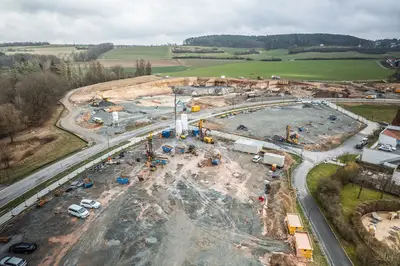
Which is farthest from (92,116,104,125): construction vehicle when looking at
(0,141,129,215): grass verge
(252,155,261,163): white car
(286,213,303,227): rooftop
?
(286,213,303,227): rooftop

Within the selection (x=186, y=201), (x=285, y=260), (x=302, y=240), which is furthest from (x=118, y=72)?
(x=285, y=260)

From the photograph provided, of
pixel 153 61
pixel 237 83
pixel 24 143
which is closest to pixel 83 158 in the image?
pixel 24 143

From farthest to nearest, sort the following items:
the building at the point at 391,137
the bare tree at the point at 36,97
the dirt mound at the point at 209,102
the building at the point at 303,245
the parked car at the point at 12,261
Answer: the dirt mound at the point at 209,102, the bare tree at the point at 36,97, the building at the point at 391,137, the building at the point at 303,245, the parked car at the point at 12,261

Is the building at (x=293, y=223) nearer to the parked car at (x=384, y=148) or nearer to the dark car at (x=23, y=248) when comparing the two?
the dark car at (x=23, y=248)

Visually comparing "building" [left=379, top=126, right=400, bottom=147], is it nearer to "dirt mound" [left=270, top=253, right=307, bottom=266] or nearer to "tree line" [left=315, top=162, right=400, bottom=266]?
"tree line" [left=315, top=162, right=400, bottom=266]

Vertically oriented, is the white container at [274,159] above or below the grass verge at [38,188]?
above

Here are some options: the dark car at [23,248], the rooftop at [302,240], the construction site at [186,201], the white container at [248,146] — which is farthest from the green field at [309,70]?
the dark car at [23,248]

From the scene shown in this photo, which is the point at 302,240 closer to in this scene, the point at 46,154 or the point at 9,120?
the point at 46,154
